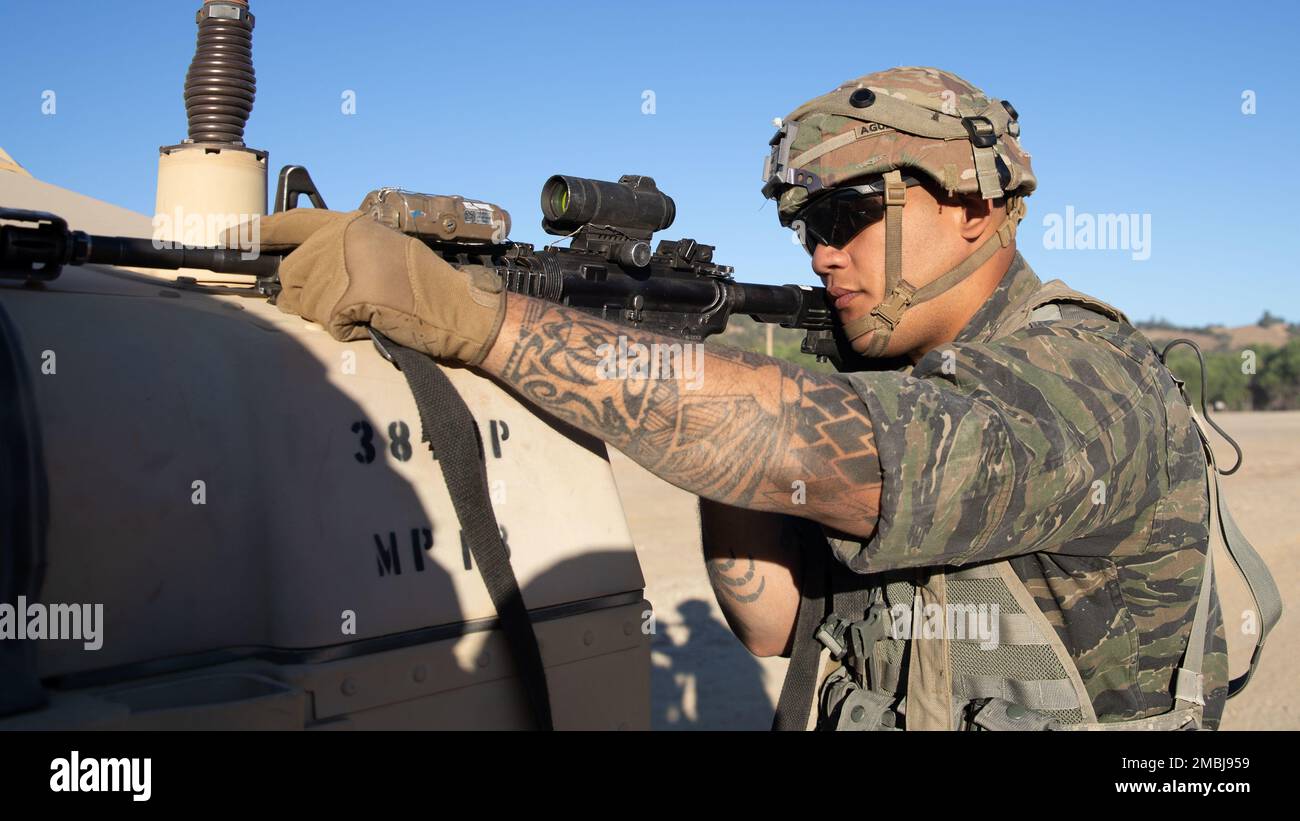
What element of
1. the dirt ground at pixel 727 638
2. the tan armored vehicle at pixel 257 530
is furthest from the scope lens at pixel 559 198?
the dirt ground at pixel 727 638

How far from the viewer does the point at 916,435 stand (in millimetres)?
2043

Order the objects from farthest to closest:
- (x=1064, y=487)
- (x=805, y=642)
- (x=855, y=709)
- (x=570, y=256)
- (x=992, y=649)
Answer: (x=805, y=642)
(x=855, y=709)
(x=570, y=256)
(x=992, y=649)
(x=1064, y=487)

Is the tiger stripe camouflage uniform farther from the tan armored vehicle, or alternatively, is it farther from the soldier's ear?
the tan armored vehicle

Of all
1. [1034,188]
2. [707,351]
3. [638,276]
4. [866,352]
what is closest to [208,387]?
[707,351]

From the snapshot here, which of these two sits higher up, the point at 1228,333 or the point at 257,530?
the point at 1228,333

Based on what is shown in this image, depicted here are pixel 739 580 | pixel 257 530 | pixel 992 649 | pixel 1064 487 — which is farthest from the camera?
pixel 739 580

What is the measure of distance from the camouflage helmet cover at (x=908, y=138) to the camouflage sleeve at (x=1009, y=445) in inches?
24.3

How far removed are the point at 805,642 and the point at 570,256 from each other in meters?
1.36

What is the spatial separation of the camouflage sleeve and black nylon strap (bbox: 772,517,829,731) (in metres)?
0.95

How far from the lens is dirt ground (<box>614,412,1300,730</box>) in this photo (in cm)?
729

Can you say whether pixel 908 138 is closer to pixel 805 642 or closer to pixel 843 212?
pixel 843 212

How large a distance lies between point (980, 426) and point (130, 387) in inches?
60.6

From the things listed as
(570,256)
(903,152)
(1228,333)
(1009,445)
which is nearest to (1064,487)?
(1009,445)

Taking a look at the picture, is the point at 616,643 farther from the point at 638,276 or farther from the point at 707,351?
the point at 638,276
